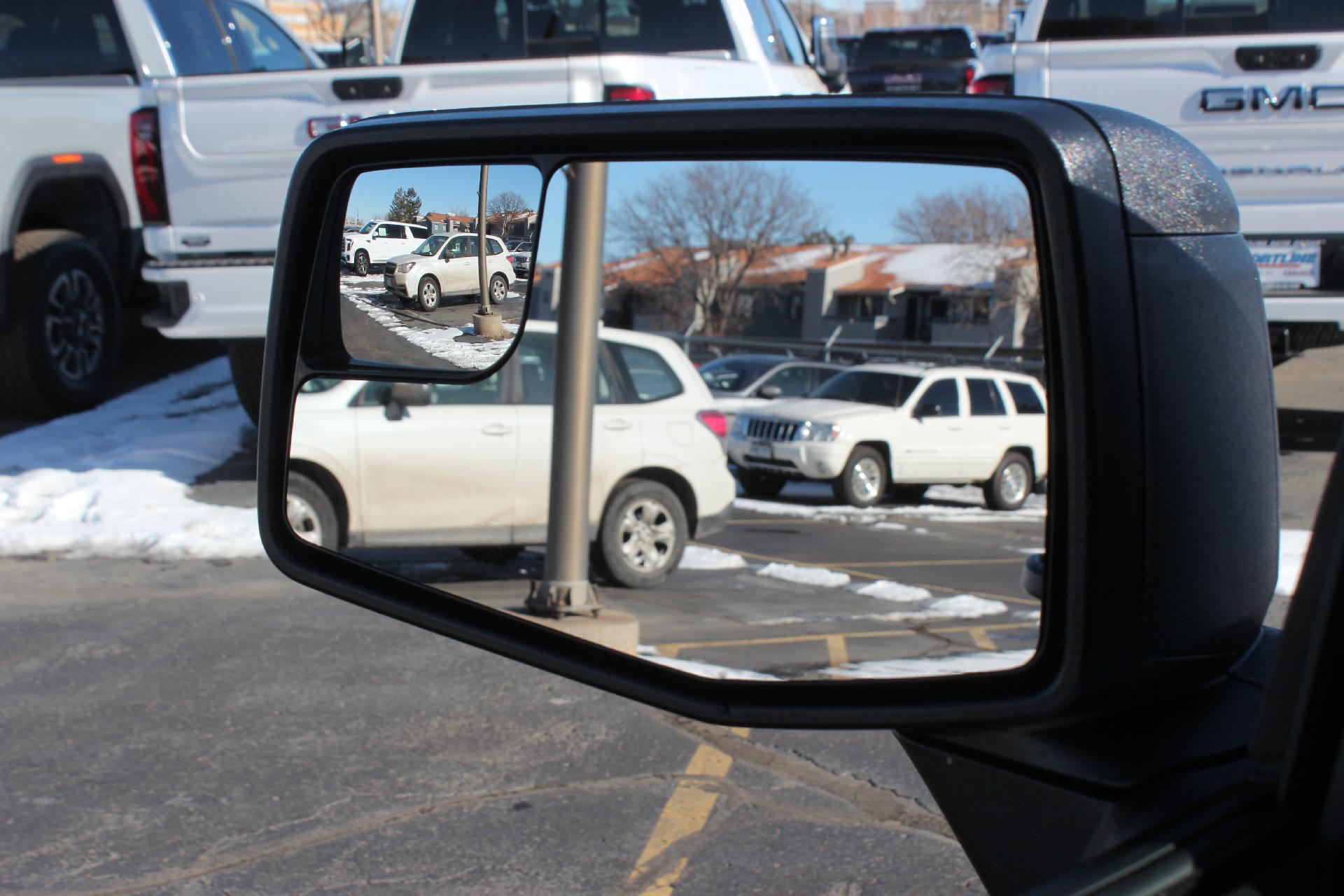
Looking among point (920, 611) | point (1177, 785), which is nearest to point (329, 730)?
point (920, 611)

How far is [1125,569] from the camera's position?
1071 mm

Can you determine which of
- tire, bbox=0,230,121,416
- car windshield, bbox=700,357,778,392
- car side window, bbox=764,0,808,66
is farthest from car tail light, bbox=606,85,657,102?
tire, bbox=0,230,121,416

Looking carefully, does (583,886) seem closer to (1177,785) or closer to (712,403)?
(712,403)

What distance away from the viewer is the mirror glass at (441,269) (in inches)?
56.7

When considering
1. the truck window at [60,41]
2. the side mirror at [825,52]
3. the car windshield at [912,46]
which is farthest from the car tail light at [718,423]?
the car windshield at [912,46]

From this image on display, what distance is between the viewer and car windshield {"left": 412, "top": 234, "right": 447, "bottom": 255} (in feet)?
4.87

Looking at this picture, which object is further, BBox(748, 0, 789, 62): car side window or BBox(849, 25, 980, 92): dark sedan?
BBox(849, 25, 980, 92): dark sedan

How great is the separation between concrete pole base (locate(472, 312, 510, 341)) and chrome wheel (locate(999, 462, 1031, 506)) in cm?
57

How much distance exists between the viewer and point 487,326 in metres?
1.45

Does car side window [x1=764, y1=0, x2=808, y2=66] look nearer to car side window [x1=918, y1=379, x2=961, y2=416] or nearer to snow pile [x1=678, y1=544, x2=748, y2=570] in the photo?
snow pile [x1=678, y1=544, x2=748, y2=570]

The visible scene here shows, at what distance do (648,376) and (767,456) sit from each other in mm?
558

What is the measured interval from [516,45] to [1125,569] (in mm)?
7049

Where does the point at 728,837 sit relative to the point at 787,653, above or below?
below

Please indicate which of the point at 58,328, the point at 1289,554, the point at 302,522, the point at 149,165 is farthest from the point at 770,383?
the point at 58,328
